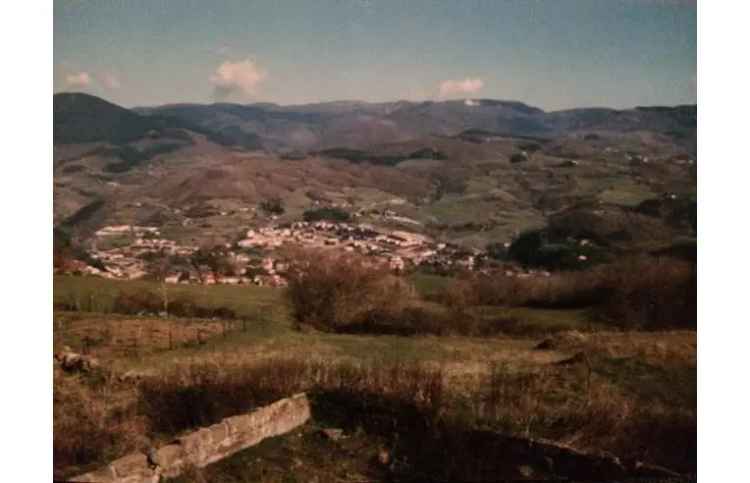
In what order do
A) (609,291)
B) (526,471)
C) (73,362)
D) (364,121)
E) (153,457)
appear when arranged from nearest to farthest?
1. (153,457)
2. (526,471)
3. (73,362)
4. (364,121)
5. (609,291)

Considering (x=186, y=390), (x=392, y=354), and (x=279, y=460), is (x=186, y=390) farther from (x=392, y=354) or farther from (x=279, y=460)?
(x=392, y=354)

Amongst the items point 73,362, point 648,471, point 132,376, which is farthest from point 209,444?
point 648,471

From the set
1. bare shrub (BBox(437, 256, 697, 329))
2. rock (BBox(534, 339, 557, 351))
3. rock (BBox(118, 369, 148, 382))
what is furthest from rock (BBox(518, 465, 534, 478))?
rock (BBox(118, 369, 148, 382))

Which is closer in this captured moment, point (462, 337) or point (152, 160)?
point (152, 160)

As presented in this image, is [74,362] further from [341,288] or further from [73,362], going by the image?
[341,288]

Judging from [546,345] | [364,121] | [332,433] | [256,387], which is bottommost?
[332,433]
